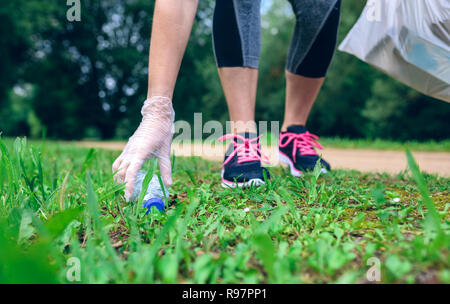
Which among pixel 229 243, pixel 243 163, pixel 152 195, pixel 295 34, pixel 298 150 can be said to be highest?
pixel 295 34

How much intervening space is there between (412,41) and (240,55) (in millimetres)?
725

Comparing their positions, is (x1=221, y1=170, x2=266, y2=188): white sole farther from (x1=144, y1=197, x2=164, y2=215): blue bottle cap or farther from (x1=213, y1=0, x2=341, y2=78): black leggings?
(x1=213, y1=0, x2=341, y2=78): black leggings

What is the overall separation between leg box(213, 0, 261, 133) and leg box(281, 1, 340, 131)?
0.36 metres

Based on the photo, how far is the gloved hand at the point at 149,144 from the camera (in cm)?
107

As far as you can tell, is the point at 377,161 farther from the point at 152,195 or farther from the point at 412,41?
the point at 152,195

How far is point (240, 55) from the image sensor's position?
5.09 ft

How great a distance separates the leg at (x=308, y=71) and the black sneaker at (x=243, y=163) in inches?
20.7

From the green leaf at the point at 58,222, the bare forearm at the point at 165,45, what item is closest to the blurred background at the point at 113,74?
the bare forearm at the point at 165,45

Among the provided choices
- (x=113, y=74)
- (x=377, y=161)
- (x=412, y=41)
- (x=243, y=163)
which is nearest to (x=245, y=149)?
(x=243, y=163)

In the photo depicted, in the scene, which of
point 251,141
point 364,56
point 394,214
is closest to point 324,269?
point 394,214

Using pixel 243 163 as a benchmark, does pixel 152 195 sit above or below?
below

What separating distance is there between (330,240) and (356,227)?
0.44ft

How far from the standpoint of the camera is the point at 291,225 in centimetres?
85

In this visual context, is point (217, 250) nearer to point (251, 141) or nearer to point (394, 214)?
point (394, 214)
